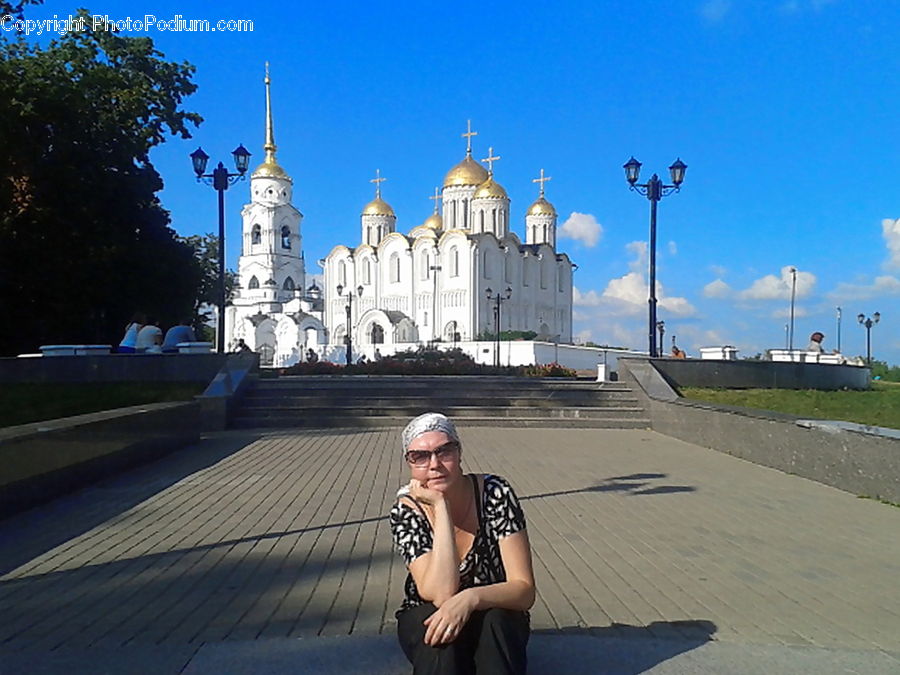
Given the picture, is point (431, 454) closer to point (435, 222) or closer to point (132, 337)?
point (132, 337)

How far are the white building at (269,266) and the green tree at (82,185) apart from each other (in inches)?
1829

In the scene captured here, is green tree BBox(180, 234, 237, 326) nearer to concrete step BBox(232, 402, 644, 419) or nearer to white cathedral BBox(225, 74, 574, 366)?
white cathedral BBox(225, 74, 574, 366)

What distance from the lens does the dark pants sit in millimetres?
2918

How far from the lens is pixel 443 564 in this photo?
3.03m

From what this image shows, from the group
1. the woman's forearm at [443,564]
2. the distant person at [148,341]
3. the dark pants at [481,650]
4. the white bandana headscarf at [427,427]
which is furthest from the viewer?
the distant person at [148,341]

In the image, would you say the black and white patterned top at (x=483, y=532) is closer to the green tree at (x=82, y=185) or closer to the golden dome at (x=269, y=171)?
the green tree at (x=82, y=185)

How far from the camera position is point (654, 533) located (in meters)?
6.37

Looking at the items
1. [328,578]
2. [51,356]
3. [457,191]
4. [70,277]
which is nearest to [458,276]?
[457,191]

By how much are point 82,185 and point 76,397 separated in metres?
11.3

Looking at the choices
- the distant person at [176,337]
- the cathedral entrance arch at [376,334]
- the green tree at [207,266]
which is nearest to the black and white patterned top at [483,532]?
the distant person at [176,337]

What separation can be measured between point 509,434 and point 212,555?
27.4 feet

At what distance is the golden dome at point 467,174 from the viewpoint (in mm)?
75312

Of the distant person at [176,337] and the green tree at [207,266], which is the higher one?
the green tree at [207,266]

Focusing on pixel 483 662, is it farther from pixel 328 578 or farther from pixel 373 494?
pixel 373 494
